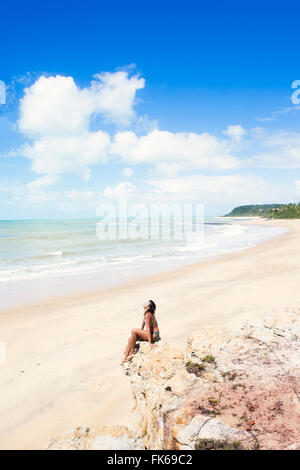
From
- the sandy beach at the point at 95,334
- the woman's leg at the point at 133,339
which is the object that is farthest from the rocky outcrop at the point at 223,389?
the sandy beach at the point at 95,334

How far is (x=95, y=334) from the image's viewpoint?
8414mm

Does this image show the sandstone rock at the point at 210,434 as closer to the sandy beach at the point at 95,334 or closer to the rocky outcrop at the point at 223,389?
the rocky outcrop at the point at 223,389

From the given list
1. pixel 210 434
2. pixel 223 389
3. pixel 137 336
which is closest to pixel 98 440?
pixel 210 434

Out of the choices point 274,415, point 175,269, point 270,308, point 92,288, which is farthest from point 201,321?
point 175,269

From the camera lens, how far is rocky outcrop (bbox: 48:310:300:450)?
8.86 ft

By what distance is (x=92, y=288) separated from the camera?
1402 cm

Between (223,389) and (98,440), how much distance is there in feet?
5.27

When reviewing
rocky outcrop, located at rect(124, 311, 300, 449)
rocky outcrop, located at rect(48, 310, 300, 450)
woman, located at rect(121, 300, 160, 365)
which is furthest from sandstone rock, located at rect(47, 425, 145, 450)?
woman, located at rect(121, 300, 160, 365)

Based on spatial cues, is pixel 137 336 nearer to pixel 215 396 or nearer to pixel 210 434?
pixel 215 396

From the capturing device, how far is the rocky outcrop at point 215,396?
2701 millimetres

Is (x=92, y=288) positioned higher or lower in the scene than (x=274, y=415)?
lower

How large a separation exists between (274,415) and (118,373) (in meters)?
4.11
